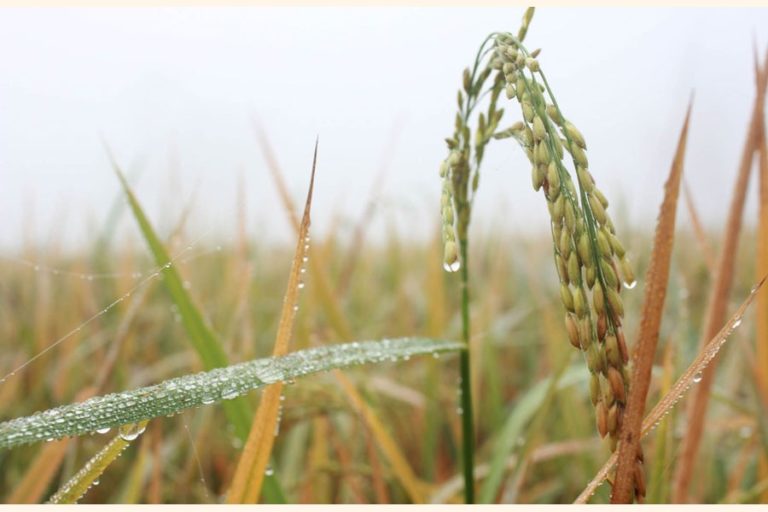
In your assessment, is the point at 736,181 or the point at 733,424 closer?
the point at 736,181

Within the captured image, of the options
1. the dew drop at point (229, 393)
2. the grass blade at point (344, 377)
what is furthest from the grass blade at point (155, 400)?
the grass blade at point (344, 377)

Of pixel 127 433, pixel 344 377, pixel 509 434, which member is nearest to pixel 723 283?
pixel 509 434

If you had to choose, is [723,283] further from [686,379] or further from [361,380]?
[361,380]

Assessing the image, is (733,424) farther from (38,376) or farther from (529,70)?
(38,376)

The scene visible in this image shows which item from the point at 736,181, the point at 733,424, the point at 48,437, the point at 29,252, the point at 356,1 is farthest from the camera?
the point at 29,252

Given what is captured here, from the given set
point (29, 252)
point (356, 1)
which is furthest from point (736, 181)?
point (29, 252)

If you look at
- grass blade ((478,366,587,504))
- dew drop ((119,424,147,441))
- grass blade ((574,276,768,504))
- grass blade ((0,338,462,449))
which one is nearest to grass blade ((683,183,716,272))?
grass blade ((478,366,587,504))
